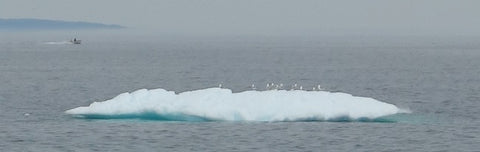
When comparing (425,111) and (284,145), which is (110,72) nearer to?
(425,111)

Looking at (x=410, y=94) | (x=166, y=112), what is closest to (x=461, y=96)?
(x=410, y=94)

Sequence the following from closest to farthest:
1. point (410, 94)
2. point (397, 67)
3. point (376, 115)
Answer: point (376, 115), point (410, 94), point (397, 67)

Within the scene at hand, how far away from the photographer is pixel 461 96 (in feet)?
226

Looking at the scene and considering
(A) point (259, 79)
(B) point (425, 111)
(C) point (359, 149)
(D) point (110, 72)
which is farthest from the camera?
(D) point (110, 72)

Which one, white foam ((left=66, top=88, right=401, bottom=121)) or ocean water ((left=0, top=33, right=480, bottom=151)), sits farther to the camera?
white foam ((left=66, top=88, right=401, bottom=121))

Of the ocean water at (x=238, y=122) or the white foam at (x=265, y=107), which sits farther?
the white foam at (x=265, y=107)

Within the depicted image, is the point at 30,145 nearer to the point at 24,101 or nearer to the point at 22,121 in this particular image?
the point at 22,121

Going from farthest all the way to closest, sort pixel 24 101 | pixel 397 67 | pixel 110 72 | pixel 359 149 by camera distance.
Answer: pixel 397 67 < pixel 110 72 < pixel 24 101 < pixel 359 149

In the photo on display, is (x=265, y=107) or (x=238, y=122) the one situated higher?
(x=265, y=107)

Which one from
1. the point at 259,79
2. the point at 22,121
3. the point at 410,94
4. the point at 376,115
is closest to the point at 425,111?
the point at 376,115

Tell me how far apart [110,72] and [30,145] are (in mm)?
59797

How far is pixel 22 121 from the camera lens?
52062mm

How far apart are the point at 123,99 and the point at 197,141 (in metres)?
7.35

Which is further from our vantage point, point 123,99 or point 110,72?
point 110,72
